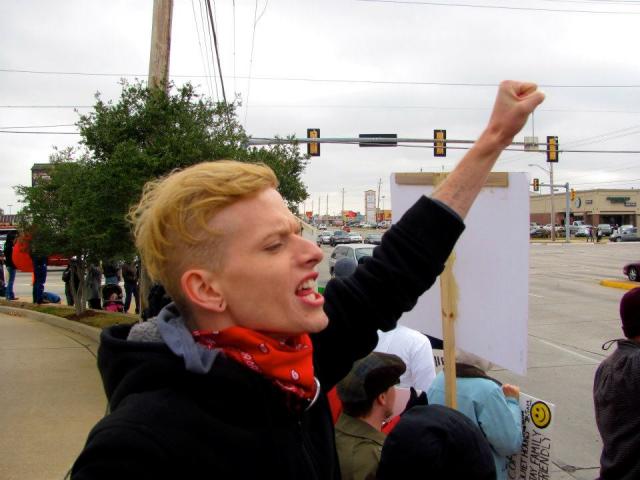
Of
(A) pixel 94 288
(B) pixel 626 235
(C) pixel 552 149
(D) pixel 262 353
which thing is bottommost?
(B) pixel 626 235

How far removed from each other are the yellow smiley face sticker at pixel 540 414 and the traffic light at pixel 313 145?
20.7 meters

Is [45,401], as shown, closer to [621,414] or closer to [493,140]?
[621,414]

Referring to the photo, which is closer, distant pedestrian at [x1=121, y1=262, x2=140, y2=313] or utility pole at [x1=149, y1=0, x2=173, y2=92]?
utility pole at [x1=149, y1=0, x2=173, y2=92]

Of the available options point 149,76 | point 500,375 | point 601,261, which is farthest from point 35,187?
point 601,261

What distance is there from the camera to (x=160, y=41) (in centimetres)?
819

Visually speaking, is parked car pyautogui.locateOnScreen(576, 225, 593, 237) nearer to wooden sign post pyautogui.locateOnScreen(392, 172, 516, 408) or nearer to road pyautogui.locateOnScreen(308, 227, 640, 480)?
road pyautogui.locateOnScreen(308, 227, 640, 480)

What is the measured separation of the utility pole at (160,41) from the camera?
8.19m

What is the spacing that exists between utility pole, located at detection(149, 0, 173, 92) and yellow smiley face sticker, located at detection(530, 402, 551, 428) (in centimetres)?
707

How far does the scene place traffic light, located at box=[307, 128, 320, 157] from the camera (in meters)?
23.3

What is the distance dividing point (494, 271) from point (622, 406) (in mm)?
1055

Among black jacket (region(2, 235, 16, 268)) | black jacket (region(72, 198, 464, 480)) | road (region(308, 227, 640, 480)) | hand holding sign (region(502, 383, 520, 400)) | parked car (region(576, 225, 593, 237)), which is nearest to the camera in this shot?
black jacket (region(72, 198, 464, 480))

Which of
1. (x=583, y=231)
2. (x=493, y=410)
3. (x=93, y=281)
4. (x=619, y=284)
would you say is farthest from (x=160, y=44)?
(x=583, y=231)

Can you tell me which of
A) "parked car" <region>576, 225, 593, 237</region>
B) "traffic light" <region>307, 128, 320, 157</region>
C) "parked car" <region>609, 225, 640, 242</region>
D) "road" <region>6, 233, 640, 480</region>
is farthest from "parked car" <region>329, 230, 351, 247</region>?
"road" <region>6, 233, 640, 480</region>

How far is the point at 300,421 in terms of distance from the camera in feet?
4.33
